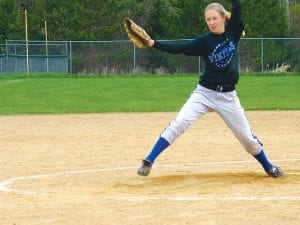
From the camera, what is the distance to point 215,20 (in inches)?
367

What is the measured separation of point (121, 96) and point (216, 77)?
17.4m

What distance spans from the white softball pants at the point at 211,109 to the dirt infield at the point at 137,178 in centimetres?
→ 52

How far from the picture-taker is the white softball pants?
372 inches

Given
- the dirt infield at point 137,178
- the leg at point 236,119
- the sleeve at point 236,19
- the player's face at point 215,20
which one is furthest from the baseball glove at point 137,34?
the dirt infield at point 137,178

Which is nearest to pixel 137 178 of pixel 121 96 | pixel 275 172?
pixel 275 172

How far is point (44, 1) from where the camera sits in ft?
189

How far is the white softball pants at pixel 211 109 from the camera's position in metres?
9.45

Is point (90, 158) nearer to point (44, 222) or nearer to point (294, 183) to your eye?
point (294, 183)

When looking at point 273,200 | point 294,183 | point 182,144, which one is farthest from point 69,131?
point 273,200

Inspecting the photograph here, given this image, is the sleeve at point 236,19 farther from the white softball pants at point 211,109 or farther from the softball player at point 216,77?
the white softball pants at point 211,109

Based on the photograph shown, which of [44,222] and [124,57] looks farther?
[124,57]

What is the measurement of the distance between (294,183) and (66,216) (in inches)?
116

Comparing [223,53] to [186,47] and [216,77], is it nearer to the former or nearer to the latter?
[216,77]

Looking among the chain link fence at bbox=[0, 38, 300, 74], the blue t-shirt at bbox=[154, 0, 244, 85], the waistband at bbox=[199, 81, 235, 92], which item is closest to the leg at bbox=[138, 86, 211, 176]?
the waistband at bbox=[199, 81, 235, 92]
